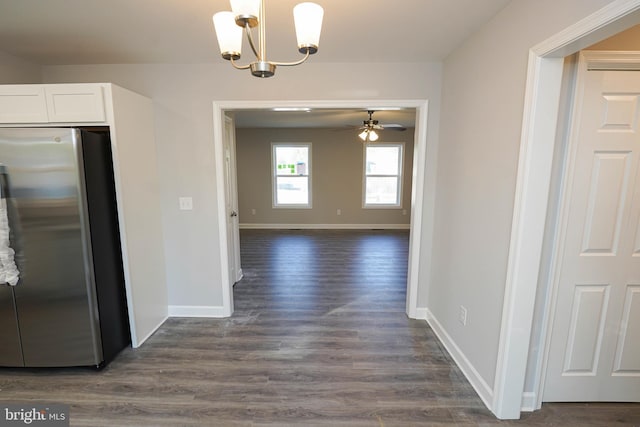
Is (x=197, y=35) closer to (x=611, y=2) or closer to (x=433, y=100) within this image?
(x=433, y=100)

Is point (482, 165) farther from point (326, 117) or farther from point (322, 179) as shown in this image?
point (322, 179)

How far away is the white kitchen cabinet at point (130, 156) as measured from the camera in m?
2.17

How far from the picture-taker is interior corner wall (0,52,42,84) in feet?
7.93

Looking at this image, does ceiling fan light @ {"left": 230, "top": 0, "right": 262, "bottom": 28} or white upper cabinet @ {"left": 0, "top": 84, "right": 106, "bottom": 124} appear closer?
ceiling fan light @ {"left": 230, "top": 0, "right": 262, "bottom": 28}

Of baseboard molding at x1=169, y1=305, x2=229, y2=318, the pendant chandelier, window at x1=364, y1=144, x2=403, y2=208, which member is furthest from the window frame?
the pendant chandelier

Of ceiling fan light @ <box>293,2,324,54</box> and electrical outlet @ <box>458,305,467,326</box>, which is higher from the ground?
ceiling fan light @ <box>293,2,324,54</box>

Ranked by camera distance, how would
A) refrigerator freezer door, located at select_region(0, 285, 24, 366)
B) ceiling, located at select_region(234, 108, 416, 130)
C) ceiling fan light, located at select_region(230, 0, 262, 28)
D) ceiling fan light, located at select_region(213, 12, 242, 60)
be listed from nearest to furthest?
ceiling fan light, located at select_region(230, 0, 262, 28)
ceiling fan light, located at select_region(213, 12, 242, 60)
refrigerator freezer door, located at select_region(0, 285, 24, 366)
ceiling, located at select_region(234, 108, 416, 130)

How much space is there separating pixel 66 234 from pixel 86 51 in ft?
4.92

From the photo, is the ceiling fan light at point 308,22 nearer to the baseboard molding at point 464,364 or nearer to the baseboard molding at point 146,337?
the baseboard molding at point 464,364

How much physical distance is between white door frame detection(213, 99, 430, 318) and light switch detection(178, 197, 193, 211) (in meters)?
0.27

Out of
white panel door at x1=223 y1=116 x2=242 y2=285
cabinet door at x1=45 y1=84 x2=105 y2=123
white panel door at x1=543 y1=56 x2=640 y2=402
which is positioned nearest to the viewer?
white panel door at x1=543 y1=56 x2=640 y2=402

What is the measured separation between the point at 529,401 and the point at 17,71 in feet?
15.0

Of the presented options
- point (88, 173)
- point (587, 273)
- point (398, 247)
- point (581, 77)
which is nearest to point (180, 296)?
point (88, 173)

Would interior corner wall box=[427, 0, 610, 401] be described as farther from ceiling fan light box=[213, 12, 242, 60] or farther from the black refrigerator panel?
the black refrigerator panel
